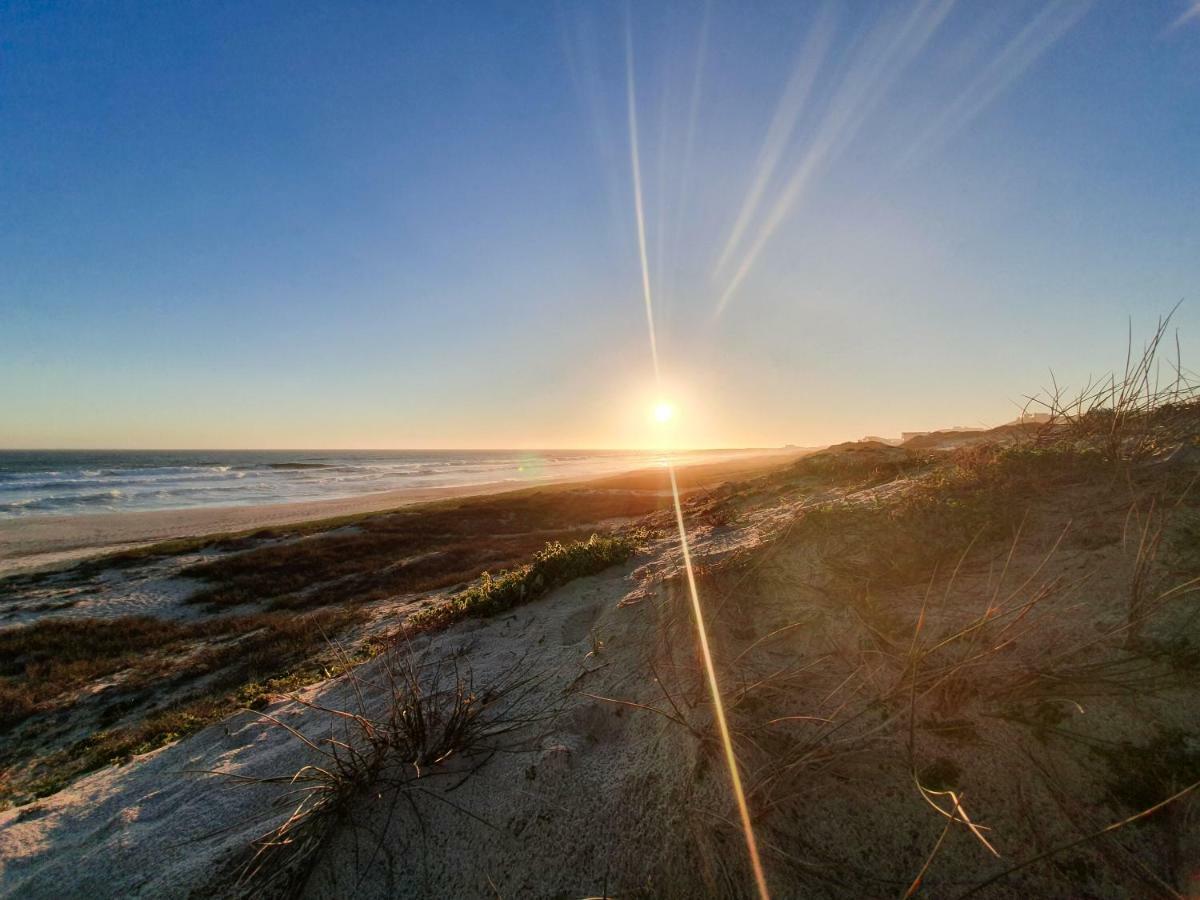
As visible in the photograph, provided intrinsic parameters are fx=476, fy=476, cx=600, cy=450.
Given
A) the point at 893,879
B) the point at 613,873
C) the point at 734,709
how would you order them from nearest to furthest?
the point at 893,879 → the point at 613,873 → the point at 734,709

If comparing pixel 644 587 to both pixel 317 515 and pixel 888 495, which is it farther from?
pixel 317 515

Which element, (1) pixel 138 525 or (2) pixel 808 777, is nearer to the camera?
(2) pixel 808 777

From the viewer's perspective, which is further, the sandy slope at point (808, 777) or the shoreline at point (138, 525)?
the shoreline at point (138, 525)

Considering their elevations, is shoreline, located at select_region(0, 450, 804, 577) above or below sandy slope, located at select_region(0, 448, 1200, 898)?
below

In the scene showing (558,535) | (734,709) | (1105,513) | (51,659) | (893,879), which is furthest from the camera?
(558,535)

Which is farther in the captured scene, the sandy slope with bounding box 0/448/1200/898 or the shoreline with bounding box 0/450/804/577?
the shoreline with bounding box 0/450/804/577

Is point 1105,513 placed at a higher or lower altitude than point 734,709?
higher

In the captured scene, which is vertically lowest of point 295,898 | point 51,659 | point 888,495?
point 51,659

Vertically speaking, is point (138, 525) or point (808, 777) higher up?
point (808, 777)

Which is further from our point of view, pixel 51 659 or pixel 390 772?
pixel 51 659

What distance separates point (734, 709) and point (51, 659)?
15523 millimetres

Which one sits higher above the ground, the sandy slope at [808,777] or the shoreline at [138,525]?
the sandy slope at [808,777]

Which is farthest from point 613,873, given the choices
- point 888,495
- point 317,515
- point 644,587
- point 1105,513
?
point 317,515

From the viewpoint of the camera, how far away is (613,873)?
2363 mm
